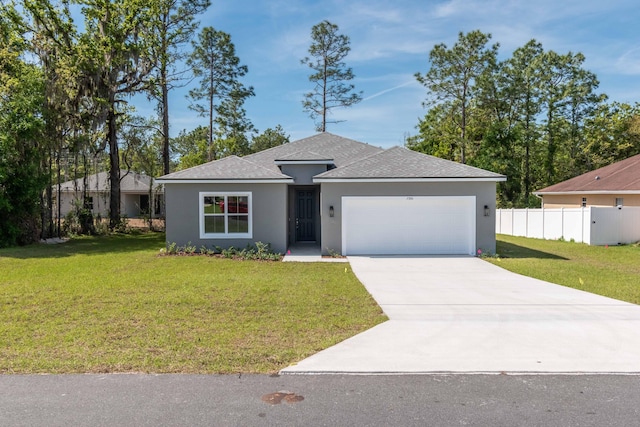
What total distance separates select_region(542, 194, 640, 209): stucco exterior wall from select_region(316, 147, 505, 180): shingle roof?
9.81 metres

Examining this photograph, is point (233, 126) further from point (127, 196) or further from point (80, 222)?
point (80, 222)

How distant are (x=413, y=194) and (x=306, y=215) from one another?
4837mm

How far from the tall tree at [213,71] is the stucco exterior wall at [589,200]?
76.7 ft

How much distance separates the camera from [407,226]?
44.8 feet

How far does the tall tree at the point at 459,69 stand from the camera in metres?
28.4

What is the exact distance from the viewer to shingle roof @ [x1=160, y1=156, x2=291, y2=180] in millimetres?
13625

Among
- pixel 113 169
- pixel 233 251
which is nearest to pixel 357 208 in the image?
pixel 233 251

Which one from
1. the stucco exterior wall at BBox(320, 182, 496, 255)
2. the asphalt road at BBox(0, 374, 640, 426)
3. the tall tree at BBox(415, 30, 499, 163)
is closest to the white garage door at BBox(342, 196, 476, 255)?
the stucco exterior wall at BBox(320, 182, 496, 255)

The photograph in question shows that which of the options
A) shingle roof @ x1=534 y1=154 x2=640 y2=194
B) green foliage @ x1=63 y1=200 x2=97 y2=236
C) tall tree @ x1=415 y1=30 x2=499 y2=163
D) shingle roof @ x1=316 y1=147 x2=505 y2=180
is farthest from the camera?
tall tree @ x1=415 y1=30 x2=499 y2=163

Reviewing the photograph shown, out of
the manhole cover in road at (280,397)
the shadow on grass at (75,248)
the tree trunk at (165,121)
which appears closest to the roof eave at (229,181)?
the shadow on grass at (75,248)

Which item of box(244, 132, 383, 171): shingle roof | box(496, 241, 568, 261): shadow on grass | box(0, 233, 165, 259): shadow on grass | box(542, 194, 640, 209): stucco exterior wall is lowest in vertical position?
box(496, 241, 568, 261): shadow on grass

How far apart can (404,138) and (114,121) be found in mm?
30015

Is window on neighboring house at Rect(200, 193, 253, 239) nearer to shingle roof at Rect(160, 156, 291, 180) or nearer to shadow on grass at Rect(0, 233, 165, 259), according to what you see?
shingle roof at Rect(160, 156, 291, 180)

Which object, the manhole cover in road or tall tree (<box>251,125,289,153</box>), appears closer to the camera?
the manhole cover in road
